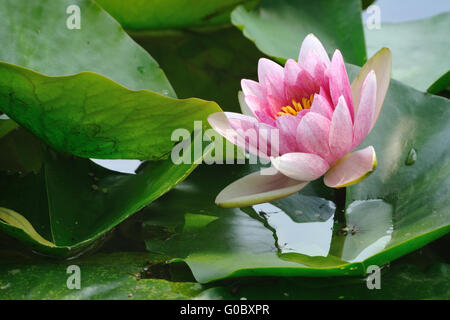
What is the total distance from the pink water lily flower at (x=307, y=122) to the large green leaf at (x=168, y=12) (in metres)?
0.62

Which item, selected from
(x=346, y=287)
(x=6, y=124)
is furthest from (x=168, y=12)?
(x=346, y=287)

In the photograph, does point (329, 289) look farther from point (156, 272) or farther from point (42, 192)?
point (42, 192)

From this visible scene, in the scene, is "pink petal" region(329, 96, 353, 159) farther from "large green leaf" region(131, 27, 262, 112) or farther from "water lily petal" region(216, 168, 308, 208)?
"large green leaf" region(131, 27, 262, 112)

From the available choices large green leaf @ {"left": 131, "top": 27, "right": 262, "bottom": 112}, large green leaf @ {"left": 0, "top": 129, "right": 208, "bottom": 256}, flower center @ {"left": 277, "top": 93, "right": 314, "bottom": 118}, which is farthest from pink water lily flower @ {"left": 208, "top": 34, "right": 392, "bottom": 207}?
large green leaf @ {"left": 131, "top": 27, "right": 262, "bottom": 112}

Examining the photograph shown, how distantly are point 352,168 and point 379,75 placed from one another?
→ 0.68ft

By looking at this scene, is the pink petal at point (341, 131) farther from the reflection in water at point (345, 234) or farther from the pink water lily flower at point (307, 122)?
the reflection in water at point (345, 234)

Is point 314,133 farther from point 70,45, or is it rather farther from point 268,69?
point 70,45

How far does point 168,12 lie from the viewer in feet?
5.18

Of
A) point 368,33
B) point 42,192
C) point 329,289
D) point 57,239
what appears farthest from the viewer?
point 368,33

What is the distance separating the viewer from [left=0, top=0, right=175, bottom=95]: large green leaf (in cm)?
109

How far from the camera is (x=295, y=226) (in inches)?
39.6

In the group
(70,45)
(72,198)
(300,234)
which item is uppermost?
(70,45)

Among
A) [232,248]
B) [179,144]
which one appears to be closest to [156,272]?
[232,248]

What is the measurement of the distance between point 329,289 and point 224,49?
3.51 feet
